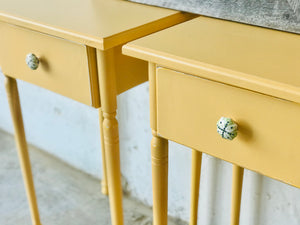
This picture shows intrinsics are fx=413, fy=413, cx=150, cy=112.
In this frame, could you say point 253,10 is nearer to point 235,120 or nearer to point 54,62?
point 235,120

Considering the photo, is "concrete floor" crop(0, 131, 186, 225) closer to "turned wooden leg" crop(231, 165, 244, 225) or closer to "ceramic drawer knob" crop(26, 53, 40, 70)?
"turned wooden leg" crop(231, 165, 244, 225)

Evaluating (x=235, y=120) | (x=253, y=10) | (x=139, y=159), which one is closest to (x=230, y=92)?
(x=235, y=120)

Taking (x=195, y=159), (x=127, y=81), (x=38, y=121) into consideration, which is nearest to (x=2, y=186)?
(x=38, y=121)

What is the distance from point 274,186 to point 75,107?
0.81 m

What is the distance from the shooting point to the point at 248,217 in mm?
1243

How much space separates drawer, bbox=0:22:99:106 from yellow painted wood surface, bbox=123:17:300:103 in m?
0.14

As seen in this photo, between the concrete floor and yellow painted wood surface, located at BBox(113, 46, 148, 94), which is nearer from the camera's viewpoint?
yellow painted wood surface, located at BBox(113, 46, 148, 94)

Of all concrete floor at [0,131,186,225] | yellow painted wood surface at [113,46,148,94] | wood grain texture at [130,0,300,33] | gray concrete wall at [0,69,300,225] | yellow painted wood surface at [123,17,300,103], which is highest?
wood grain texture at [130,0,300,33]

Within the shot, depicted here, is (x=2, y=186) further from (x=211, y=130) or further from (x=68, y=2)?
(x=211, y=130)

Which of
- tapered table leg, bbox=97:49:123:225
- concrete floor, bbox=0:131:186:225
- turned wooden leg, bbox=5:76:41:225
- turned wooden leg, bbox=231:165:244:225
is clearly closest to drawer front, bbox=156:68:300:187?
tapered table leg, bbox=97:49:123:225

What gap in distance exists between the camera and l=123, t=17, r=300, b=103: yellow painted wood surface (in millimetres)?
580

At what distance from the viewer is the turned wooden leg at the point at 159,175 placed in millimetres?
806

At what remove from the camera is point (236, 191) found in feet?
3.68

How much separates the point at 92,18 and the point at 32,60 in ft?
0.53
